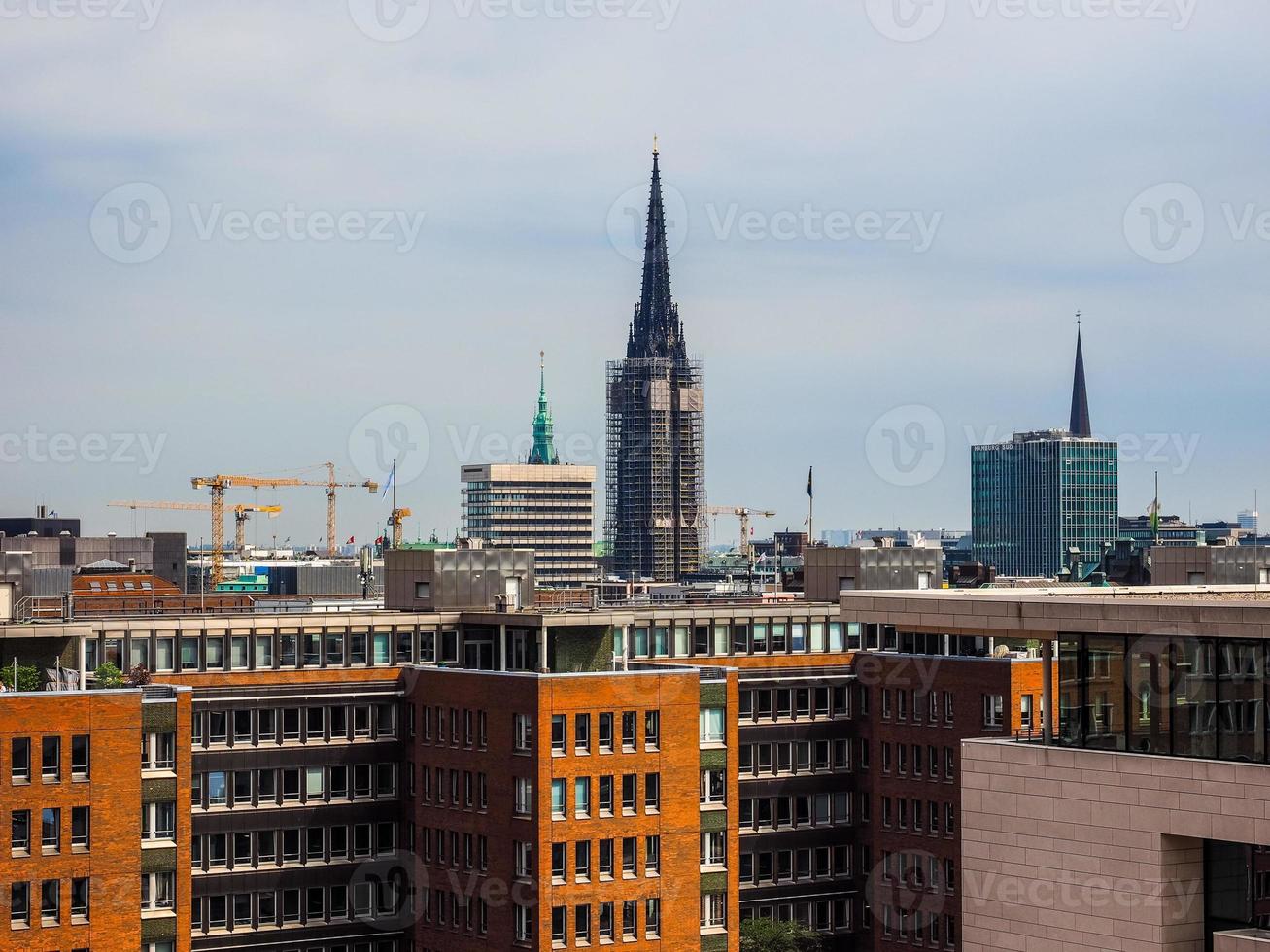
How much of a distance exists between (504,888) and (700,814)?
1238 centimetres

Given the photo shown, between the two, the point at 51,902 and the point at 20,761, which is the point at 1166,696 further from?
the point at 51,902

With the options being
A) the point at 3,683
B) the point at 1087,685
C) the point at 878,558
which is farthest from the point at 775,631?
the point at 1087,685

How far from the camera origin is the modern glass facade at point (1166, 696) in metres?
44.4

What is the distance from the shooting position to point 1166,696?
45844mm

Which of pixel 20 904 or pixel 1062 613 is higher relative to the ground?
pixel 1062 613

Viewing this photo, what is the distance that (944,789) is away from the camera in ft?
387

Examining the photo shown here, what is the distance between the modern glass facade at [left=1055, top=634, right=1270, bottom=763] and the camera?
44375 millimetres

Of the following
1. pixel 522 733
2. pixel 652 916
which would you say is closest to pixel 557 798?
pixel 522 733

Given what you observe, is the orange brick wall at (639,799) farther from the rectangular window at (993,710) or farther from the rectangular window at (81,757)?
the rectangular window at (993,710)

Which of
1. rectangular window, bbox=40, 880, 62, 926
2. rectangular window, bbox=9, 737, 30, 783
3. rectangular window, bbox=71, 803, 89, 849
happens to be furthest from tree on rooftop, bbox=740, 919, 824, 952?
rectangular window, bbox=9, 737, 30, 783

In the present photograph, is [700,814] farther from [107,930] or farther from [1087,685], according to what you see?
[1087,685]

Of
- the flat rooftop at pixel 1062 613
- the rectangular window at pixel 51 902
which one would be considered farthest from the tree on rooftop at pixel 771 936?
the flat rooftop at pixel 1062 613

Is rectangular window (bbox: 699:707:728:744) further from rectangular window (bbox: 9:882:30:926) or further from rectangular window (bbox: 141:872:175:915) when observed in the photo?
rectangular window (bbox: 9:882:30:926)

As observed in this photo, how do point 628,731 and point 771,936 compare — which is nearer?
point 628,731
